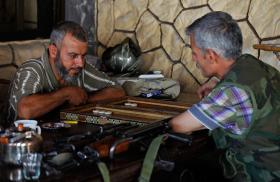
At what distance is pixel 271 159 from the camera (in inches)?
112

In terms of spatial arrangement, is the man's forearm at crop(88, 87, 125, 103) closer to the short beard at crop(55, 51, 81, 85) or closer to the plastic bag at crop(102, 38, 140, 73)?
the short beard at crop(55, 51, 81, 85)

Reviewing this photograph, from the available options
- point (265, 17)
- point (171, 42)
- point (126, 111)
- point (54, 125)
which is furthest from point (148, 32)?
point (54, 125)

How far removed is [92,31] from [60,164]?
12.2 feet

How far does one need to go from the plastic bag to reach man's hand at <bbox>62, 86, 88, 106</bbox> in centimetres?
133

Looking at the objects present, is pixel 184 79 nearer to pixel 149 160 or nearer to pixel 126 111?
pixel 126 111

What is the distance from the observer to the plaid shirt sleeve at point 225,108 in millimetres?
2711

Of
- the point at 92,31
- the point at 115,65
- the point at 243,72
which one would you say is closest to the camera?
the point at 243,72

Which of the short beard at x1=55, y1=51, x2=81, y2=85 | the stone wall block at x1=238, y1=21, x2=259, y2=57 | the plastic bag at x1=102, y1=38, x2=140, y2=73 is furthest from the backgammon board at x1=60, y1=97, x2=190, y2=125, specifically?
the stone wall block at x1=238, y1=21, x2=259, y2=57

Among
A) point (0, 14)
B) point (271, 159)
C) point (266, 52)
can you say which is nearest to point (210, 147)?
point (271, 159)

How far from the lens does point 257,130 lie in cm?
281

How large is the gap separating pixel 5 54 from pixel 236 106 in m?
2.75

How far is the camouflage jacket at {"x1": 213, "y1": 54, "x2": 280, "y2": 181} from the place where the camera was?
2.77 meters

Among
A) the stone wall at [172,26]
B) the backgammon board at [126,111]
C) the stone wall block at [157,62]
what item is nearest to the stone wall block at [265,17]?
the stone wall at [172,26]

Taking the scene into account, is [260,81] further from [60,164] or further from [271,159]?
[60,164]
